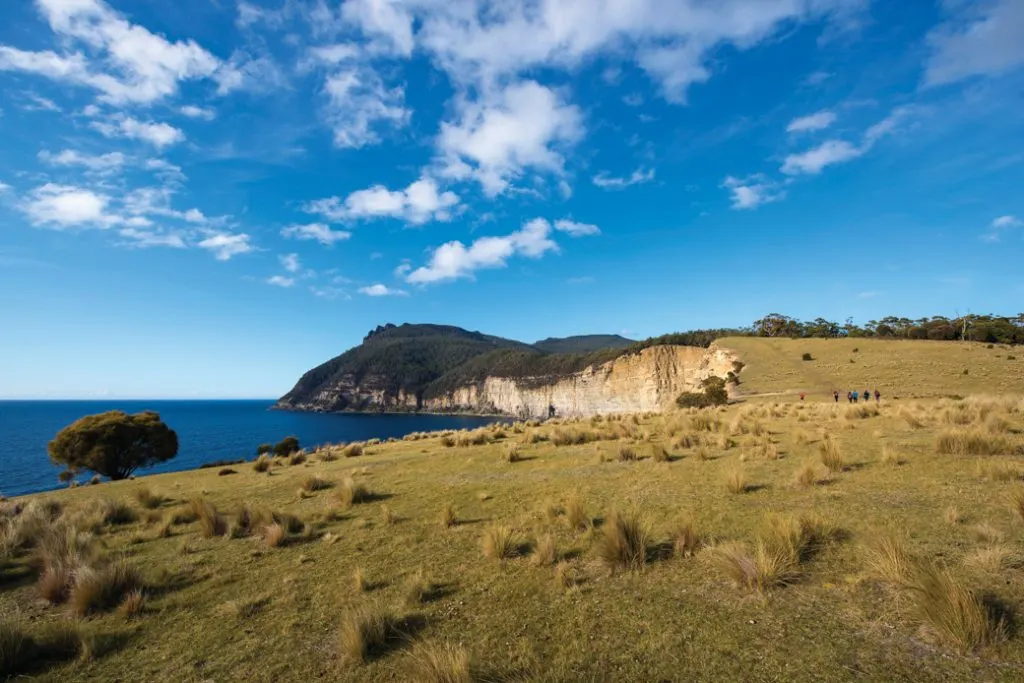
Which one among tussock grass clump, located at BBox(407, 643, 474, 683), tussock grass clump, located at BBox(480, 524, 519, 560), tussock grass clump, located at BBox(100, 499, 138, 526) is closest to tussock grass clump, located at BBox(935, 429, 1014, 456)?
tussock grass clump, located at BBox(480, 524, 519, 560)

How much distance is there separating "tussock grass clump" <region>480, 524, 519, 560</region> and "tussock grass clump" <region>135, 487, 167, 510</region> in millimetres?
10271

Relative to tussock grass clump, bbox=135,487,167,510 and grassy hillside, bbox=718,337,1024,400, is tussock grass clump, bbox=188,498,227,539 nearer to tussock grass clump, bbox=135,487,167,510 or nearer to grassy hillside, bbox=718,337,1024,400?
tussock grass clump, bbox=135,487,167,510

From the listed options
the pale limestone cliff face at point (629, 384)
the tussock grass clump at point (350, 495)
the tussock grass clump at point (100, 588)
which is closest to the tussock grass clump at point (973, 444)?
the tussock grass clump at point (350, 495)

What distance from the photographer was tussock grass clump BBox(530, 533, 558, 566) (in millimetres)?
6387

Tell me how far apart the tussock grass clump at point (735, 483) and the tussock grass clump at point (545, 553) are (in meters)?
3.91

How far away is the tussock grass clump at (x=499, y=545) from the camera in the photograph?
6781 mm

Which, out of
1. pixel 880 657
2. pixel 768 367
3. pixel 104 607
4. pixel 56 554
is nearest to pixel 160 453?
pixel 56 554

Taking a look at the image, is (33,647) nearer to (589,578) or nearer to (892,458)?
(589,578)

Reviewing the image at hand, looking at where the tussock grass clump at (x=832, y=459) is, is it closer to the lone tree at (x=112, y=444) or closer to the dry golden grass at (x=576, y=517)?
the dry golden grass at (x=576, y=517)

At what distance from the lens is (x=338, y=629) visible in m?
5.23

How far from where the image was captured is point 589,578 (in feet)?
19.4

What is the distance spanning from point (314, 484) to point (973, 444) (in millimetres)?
15650

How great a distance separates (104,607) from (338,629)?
143 inches

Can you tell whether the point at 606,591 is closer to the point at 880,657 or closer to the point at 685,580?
the point at 685,580
